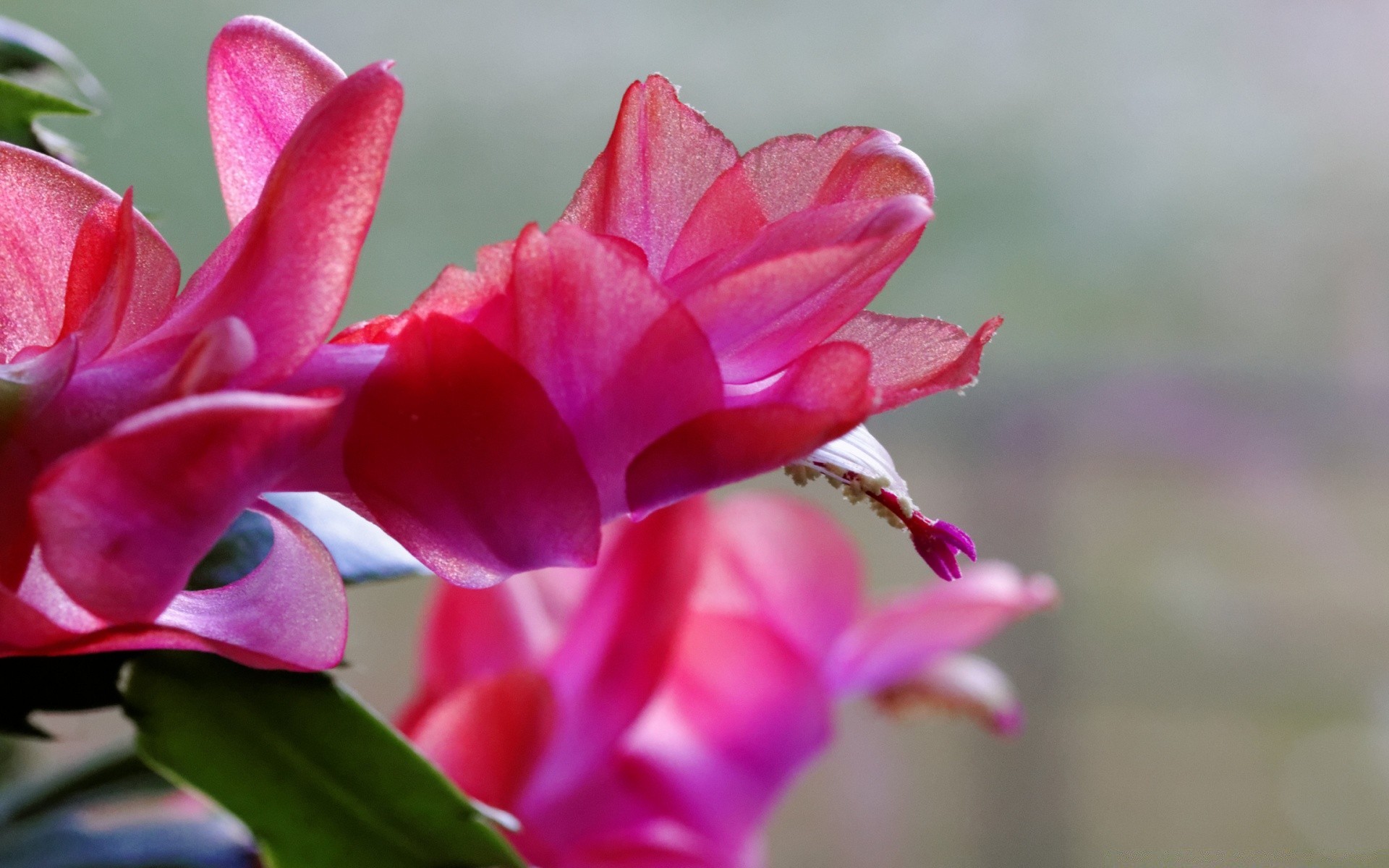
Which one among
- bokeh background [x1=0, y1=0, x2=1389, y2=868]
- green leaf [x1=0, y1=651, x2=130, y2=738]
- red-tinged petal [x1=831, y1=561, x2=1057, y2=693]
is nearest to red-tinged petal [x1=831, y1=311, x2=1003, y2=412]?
green leaf [x1=0, y1=651, x2=130, y2=738]

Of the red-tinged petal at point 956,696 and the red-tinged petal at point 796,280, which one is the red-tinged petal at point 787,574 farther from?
the red-tinged petal at point 796,280

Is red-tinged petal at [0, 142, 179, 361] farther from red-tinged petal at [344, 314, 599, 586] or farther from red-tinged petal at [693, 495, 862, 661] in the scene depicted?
red-tinged petal at [693, 495, 862, 661]

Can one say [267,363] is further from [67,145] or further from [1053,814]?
[1053,814]

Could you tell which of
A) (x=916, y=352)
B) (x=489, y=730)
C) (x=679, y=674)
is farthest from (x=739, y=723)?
(x=916, y=352)

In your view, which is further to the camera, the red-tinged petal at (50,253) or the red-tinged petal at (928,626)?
the red-tinged petal at (928,626)

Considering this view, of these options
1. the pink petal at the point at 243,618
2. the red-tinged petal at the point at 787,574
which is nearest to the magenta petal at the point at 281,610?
the pink petal at the point at 243,618

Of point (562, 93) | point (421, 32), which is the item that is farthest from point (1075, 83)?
point (421, 32)
